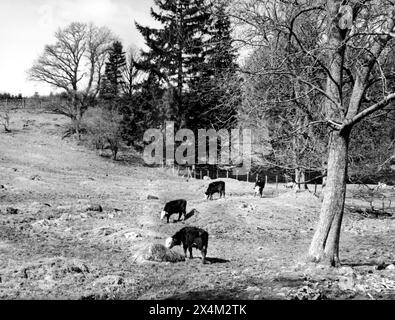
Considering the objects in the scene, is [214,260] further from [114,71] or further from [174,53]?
[114,71]

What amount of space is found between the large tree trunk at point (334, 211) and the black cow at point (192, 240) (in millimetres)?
3561

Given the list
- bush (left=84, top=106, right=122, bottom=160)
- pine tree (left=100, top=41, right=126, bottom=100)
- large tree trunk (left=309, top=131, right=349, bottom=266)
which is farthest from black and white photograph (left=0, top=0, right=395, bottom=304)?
pine tree (left=100, top=41, right=126, bottom=100)

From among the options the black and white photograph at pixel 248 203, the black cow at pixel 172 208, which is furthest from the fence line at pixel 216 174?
the black cow at pixel 172 208

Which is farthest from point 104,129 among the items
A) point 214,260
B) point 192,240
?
point 214,260

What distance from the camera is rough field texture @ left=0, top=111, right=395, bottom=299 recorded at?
33.4 feet

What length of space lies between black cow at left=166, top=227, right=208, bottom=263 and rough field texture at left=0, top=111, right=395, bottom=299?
356mm

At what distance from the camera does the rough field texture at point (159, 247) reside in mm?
10188

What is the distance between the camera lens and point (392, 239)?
59.4 ft

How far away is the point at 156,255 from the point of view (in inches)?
536

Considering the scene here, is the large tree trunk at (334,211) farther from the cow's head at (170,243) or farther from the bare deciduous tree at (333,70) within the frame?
the cow's head at (170,243)

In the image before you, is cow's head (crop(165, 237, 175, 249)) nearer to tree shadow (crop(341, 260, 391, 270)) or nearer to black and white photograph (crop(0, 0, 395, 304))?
black and white photograph (crop(0, 0, 395, 304))

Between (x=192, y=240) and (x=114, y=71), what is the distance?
196ft

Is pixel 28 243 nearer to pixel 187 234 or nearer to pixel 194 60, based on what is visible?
pixel 187 234

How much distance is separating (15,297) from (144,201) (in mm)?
16888
